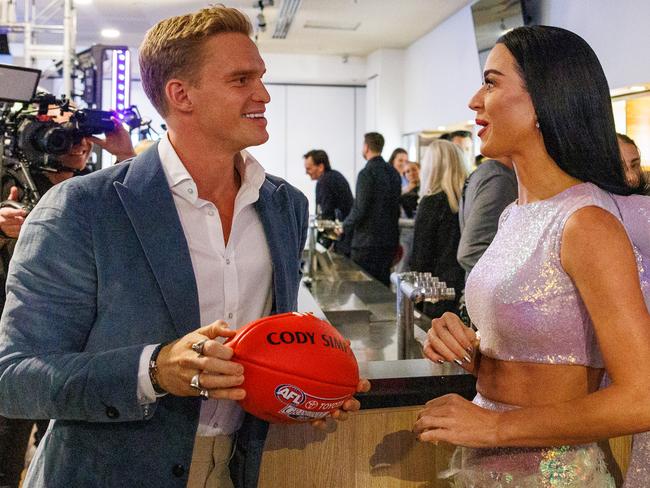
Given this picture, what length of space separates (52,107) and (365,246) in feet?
10.5

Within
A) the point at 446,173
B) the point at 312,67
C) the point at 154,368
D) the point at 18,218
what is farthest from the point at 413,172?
the point at 154,368

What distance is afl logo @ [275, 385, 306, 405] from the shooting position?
1.10m

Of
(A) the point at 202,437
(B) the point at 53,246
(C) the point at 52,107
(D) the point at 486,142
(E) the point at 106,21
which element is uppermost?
(E) the point at 106,21

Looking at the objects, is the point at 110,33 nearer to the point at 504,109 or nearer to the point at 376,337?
the point at 376,337

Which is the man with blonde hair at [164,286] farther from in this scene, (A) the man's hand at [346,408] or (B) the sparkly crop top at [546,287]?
(B) the sparkly crop top at [546,287]

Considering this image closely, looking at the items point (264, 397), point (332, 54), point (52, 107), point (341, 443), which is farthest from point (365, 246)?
point (332, 54)

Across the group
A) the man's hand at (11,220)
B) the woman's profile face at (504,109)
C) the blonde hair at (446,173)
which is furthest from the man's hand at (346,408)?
the blonde hair at (446,173)

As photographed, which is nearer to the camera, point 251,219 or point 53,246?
point 53,246

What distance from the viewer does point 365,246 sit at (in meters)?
5.71

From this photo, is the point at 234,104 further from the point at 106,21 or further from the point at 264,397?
the point at 106,21

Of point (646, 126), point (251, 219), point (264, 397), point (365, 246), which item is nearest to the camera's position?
point (264, 397)

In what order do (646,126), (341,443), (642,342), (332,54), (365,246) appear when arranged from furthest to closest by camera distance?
(332,54)
(365,246)
(646,126)
(341,443)
(642,342)

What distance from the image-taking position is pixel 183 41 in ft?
4.40

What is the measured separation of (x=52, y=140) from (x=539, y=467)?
224 centimetres
